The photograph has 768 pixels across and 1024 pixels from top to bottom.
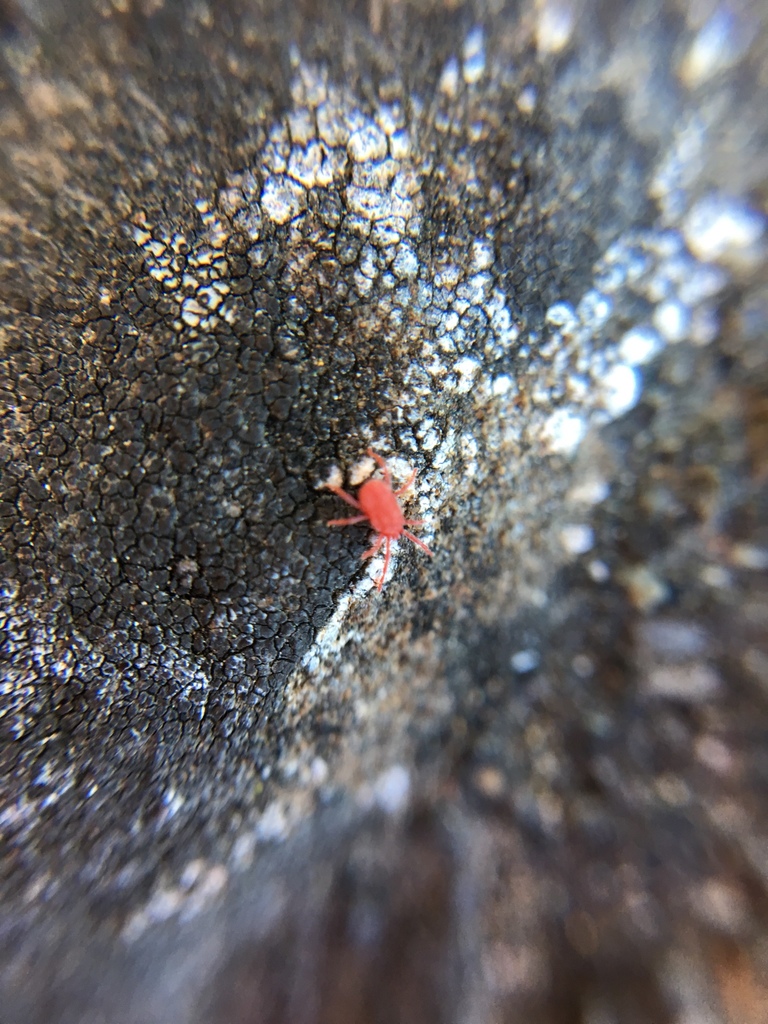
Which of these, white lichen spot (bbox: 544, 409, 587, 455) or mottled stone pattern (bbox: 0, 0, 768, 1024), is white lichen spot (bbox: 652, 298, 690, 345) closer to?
mottled stone pattern (bbox: 0, 0, 768, 1024)

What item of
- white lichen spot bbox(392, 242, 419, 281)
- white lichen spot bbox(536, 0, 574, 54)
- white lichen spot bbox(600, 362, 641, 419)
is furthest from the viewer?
white lichen spot bbox(600, 362, 641, 419)

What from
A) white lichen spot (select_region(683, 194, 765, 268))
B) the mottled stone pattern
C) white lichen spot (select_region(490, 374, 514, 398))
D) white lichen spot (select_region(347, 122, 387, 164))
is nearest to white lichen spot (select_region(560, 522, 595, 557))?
the mottled stone pattern

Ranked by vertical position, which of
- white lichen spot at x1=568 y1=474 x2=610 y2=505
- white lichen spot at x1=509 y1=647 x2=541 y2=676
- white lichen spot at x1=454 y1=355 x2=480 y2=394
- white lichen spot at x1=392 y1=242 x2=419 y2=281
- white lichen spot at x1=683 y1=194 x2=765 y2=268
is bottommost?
white lichen spot at x1=509 y1=647 x2=541 y2=676

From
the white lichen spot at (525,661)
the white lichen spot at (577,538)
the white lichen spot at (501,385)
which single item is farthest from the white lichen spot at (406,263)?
the white lichen spot at (525,661)

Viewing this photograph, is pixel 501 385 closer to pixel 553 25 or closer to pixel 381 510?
pixel 381 510

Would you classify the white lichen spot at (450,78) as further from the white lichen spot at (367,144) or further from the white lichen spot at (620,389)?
the white lichen spot at (620,389)

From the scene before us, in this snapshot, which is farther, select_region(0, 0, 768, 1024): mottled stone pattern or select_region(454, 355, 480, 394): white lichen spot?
select_region(454, 355, 480, 394): white lichen spot
